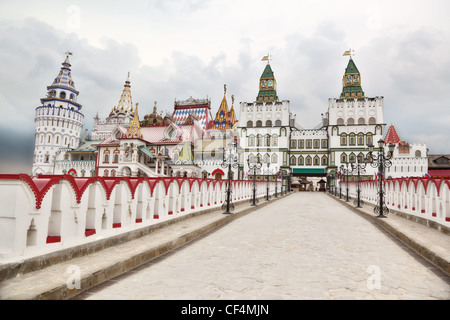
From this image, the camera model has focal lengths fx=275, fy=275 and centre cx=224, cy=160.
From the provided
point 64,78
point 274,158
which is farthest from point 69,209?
point 64,78

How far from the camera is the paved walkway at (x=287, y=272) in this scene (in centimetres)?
333

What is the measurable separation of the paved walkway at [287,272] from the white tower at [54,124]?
54.6 m

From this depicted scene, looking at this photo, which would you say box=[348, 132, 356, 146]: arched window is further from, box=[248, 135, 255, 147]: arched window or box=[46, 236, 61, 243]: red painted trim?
box=[46, 236, 61, 243]: red painted trim

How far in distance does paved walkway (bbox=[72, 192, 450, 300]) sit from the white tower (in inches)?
2151

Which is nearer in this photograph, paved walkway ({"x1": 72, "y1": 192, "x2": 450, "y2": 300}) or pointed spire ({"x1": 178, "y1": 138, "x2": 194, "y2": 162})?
paved walkway ({"x1": 72, "y1": 192, "x2": 450, "y2": 300})

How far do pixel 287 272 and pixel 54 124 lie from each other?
5978cm

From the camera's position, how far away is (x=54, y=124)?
52.8 meters

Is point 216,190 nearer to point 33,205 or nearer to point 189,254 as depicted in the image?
point 189,254

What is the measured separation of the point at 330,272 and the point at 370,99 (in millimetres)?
49195

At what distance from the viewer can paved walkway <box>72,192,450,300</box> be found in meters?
3.33

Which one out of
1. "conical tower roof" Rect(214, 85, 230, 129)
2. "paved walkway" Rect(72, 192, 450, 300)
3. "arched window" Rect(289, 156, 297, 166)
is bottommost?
"paved walkway" Rect(72, 192, 450, 300)

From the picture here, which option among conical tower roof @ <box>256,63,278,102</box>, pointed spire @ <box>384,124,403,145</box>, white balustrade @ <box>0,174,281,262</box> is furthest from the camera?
pointed spire @ <box>384,124,403,145</box>

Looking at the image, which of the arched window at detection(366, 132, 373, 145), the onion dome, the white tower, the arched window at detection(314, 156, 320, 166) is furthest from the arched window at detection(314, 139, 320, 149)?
the white tower

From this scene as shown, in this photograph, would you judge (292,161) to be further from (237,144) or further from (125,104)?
(125,104)
